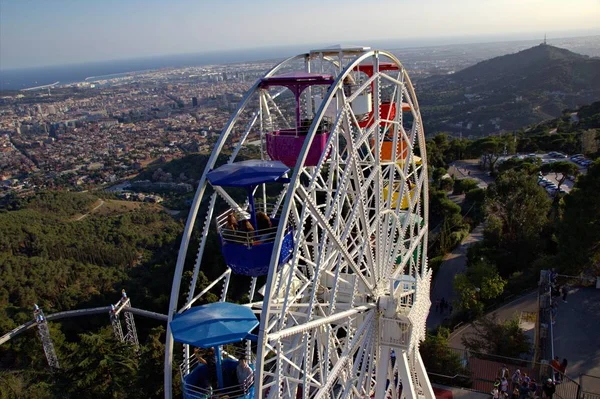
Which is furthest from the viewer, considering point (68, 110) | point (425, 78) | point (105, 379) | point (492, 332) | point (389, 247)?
point (68, 110)

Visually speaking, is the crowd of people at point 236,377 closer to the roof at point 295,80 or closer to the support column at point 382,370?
the support column at point 382,370

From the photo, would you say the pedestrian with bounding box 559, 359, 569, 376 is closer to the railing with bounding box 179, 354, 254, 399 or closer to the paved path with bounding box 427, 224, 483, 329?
the paved path with bounding box 427, 224, 483, 329

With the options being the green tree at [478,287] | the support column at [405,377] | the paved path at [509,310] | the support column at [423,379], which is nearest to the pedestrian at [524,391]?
the support column at [423,379]

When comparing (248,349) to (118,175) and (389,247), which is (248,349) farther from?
(118,175)

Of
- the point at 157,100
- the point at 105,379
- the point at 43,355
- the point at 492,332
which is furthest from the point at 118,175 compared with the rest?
the point at 157,100

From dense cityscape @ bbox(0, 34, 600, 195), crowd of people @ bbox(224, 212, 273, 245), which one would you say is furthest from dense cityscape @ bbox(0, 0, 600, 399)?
dense cityscape @ bbox(0, 34, 600, 195)
